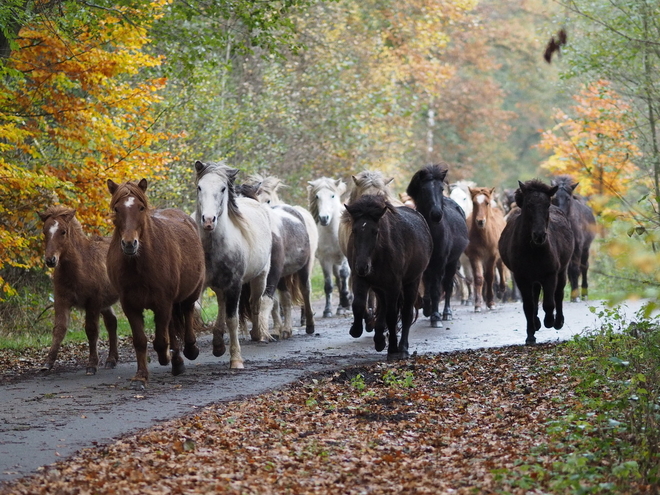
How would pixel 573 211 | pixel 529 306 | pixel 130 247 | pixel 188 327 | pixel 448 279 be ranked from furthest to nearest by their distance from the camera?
pixel 573 211
pixel 448 279
pixel 529 306
pixel 188 327
pixel 130 247

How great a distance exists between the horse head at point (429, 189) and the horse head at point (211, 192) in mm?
4414

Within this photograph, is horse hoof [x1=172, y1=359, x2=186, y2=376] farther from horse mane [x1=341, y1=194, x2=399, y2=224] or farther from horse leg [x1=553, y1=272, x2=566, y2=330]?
horse leg [x1=553, y1=272, x2=566, y2=330]

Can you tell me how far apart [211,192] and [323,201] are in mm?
7640

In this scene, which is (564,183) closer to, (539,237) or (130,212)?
(539,237)

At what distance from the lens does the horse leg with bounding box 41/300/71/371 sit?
11.8 metres

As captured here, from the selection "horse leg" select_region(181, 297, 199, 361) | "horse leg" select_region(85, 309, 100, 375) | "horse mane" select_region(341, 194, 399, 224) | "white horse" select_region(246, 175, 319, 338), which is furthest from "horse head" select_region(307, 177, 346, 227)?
"horse leg" select_region(85, 309, 100, 375)

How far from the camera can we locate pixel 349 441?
791cm

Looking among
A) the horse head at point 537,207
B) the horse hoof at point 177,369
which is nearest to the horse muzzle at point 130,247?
the horse hoof at point 177,369

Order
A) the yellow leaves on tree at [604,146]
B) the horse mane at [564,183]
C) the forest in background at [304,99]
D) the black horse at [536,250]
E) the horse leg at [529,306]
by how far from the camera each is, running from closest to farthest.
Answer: the yellow leaves on tree at [604,146] < the black horse at [536,250] < the horse leg at [529,306] < the forest in background at [304,99] < the horse mane at [564,183]

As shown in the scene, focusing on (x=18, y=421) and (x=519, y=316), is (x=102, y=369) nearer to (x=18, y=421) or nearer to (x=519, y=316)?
(x=18, y=421)

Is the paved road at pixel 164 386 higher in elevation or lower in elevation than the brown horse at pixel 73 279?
lower

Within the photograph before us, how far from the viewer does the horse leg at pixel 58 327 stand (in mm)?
11828

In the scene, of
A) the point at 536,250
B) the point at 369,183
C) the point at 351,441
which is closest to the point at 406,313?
the point at 536,250

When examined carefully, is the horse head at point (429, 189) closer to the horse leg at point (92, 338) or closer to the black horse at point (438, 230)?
the black horse at point (438, 230)
